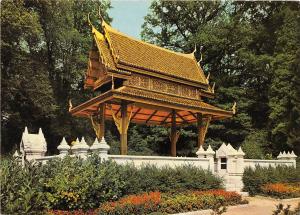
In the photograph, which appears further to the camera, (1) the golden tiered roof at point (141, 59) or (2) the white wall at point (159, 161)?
(1) the golden tiered roof at point (141, 59)

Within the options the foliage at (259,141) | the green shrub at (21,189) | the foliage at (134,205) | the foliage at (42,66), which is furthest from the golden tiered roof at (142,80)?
the foliage at (42,66)

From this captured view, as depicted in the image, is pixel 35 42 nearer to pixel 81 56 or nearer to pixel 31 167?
pixel 81 56

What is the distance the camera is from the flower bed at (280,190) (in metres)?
18.5

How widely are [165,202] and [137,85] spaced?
28.8 ft

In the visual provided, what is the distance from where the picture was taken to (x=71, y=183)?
40.1 ft

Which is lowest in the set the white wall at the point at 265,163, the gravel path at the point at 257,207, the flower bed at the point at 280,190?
the gravel path at the point at 257,207

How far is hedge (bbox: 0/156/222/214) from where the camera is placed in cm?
1092

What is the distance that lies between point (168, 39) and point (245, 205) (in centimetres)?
3081

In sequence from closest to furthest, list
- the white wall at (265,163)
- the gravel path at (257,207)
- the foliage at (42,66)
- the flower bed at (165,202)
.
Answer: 1. the flower bed at (165,202)
2. the gravel path at (257,207)
3. the white wall at (265,163)
4. the foliage at (42,66)

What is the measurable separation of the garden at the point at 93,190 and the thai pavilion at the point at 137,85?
Answer: 14.5ft

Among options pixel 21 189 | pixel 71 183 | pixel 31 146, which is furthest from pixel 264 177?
pixel 21 189

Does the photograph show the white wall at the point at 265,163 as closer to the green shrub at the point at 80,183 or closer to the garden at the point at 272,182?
the garden at the point at 272,182

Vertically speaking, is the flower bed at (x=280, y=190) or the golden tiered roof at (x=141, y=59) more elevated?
the golden tiered roof at (x=141, y=59)

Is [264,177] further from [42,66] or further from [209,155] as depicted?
[42,66]
